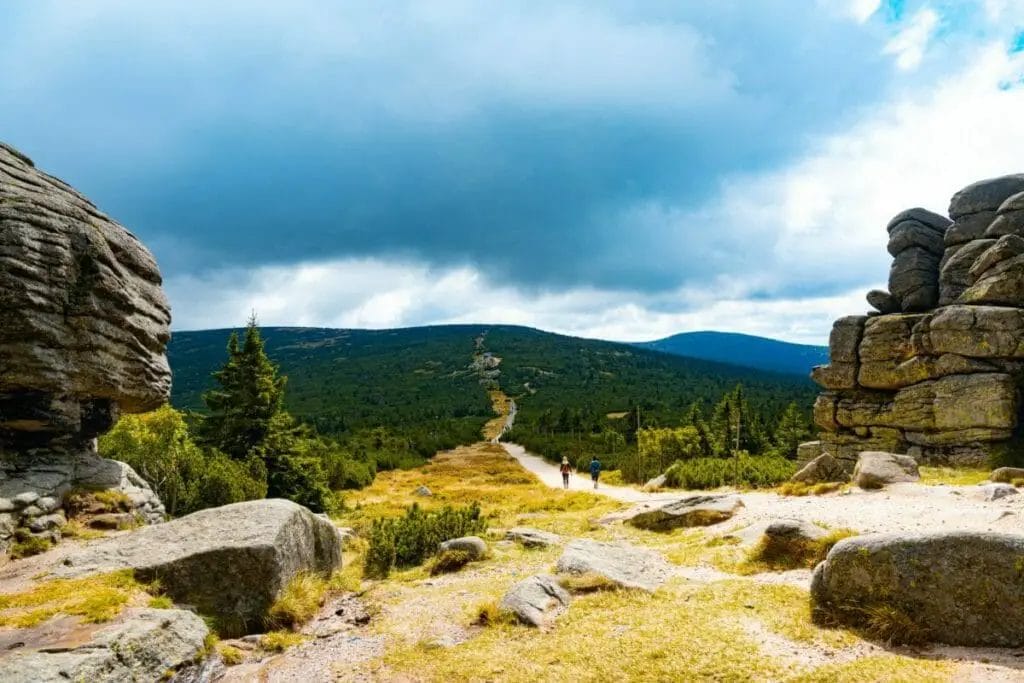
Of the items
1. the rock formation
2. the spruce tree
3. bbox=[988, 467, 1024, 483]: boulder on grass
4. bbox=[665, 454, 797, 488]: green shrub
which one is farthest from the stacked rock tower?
the rock formation

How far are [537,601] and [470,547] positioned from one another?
6.53 meters

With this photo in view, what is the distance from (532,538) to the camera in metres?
21.1

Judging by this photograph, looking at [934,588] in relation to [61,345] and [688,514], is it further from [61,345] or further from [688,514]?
[61,345]

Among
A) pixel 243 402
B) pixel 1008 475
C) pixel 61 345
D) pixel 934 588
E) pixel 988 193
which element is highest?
pixel 988 193

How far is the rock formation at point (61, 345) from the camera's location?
15.8 metres

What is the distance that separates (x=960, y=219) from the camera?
153 ft

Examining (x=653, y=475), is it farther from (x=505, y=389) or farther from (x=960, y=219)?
(x=505, y=389)

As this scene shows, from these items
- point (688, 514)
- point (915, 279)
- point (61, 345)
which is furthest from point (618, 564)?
point (915, 279)

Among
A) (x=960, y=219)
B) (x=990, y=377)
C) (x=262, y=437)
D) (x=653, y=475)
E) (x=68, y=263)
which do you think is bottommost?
(x=653, y=475)

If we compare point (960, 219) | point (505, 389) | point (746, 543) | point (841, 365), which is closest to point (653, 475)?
point (841, 365)

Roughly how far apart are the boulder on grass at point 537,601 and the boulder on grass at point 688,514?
1163cm

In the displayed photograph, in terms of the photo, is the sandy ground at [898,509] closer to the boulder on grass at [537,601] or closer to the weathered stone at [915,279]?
the boulder on grass at [537,601]

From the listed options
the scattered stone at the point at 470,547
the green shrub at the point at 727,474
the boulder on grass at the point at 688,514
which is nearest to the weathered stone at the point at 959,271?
the green shrub at the point at 727,474

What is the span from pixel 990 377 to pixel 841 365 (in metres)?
10.1
